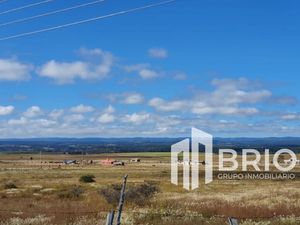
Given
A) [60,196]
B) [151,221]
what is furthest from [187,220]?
[60,196]

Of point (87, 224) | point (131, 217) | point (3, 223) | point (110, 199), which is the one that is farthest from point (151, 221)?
point (110, 199)

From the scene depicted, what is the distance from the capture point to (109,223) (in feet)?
38.0

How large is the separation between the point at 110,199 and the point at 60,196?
7.71 m

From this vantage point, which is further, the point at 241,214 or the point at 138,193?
the point at 138,193

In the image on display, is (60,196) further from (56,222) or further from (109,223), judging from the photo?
(109,223)

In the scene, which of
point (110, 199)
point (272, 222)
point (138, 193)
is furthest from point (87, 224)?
point (138, 193)

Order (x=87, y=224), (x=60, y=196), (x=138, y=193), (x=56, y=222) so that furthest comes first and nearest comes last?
(x=60, y=196), (x=138, y=193), (x=56, y=222), (x=87, y=224)

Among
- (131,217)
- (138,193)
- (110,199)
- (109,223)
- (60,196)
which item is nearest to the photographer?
(109,223)

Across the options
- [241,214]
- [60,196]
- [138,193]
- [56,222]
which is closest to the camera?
[56,222]

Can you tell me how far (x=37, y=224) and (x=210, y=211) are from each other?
930 cm

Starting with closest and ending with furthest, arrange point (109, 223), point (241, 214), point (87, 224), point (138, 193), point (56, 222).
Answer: point (109, 223) → point (87, 224) → point (56, 222) → point (241, 214) → point (138, 193)

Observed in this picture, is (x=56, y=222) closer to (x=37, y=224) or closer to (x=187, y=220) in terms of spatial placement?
(x=37, y=224)

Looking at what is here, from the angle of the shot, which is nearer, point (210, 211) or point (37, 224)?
point (37, 224)

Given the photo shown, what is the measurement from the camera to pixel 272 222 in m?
17.7
